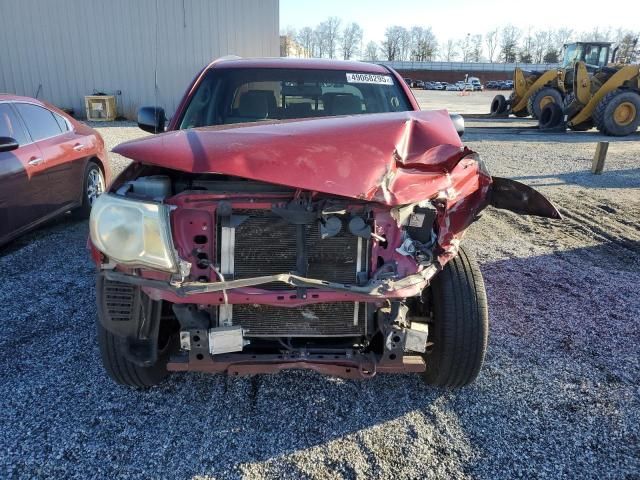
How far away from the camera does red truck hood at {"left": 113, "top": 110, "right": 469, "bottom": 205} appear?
7.22 feet

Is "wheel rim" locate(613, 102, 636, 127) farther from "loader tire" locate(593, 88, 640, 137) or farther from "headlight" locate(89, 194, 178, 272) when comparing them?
"headlight" locate(89, 194, 178, 272)

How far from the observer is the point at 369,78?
→ 4.08 metres

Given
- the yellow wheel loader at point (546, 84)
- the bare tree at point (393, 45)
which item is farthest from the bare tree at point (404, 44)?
the yellow wheel loader at point (546, 84)

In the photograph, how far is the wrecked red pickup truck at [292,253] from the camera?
2.21m

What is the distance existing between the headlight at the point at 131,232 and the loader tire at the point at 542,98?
17.4m

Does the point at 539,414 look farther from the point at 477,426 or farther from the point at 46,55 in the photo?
the point at 46,55

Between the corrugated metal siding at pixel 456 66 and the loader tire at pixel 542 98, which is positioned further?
the corrugated metal siding at pixel 456 66

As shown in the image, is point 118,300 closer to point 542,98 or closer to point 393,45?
point 542,98

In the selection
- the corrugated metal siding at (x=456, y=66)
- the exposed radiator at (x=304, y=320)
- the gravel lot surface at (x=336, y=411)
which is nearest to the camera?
the gravel lot surface at (x=336, y=411)

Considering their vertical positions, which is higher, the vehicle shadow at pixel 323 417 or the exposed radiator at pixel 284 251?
the exposed radiator at pixel 284 251

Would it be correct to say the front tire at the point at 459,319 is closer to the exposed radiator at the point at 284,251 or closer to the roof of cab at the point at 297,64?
the exposed radiator at the point at 284,251

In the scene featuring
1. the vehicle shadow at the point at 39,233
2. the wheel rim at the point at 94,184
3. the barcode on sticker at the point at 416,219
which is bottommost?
the vehicle shadow at the point at 39,233

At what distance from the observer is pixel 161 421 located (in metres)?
2.54

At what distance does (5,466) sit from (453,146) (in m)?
2.58
